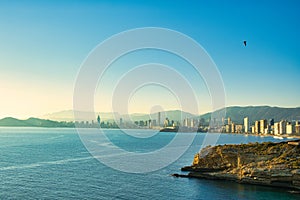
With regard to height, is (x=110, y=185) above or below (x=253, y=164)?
below

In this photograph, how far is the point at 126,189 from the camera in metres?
32.8

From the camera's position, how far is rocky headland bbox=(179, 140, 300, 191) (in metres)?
34.8

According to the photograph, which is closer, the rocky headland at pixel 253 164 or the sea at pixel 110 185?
the sea at pixel 110 185

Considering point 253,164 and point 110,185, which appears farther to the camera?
point 253,164

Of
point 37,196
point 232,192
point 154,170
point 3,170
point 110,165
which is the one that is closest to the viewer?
point 37,196

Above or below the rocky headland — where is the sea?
below

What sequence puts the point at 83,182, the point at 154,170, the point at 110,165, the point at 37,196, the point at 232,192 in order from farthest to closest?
the point at 110,165, the point at 154,170, the point at 83,182, the point at 232,192, the point at 37,196

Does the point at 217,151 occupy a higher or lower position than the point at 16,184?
higher

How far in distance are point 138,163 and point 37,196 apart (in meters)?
24.2

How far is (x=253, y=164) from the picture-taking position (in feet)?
127

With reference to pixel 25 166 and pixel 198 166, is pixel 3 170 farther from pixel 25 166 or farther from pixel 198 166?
pixel 198 166

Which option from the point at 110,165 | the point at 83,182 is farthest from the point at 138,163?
the point at 83,182

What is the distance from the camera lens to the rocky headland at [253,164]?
34.8 meters

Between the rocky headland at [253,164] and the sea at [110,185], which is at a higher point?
the rocky headland at [253,164]
